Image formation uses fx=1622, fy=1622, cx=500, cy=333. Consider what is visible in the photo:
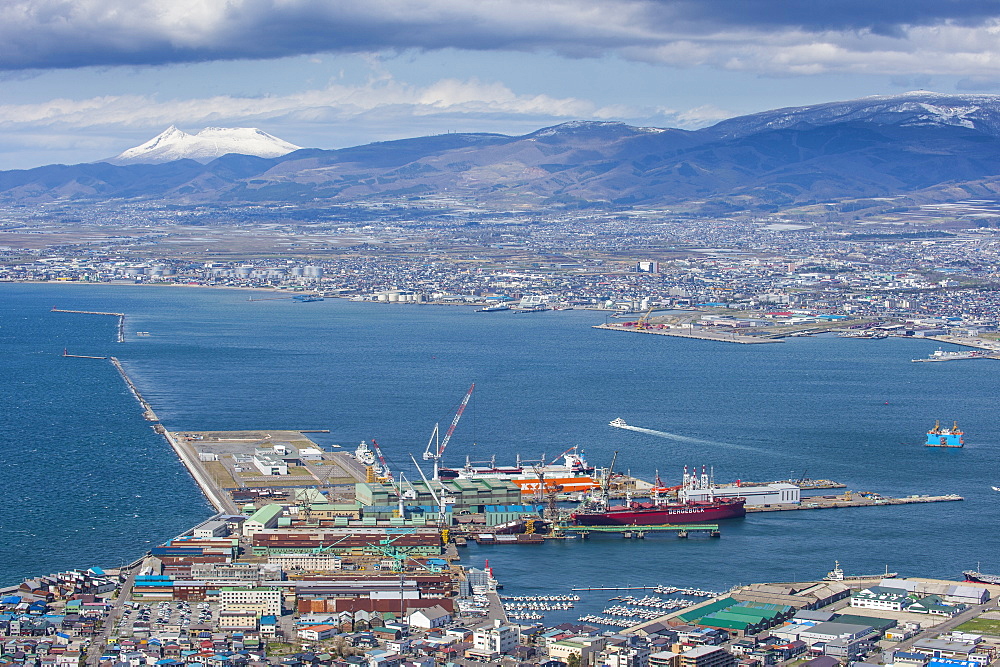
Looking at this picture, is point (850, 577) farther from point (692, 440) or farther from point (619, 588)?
point (692, 440)

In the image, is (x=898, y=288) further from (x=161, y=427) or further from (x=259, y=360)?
(x=161, y=427)

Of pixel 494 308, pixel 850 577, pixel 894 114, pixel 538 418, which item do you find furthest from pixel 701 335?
pixel 894 114

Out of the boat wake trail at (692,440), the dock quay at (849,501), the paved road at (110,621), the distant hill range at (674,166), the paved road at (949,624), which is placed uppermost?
the distant hill range at (674,166)

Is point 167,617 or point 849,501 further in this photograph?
point 849,501

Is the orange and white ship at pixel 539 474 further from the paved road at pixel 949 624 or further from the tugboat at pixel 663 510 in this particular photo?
the paved road at pixel 949 624

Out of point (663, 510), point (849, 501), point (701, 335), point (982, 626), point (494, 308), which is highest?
point (494, 308)

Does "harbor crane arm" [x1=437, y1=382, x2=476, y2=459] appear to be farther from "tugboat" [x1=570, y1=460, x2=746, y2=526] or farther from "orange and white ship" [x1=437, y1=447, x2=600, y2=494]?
"tugboat" [x1=570, y1=460, x2=746, y2=526]

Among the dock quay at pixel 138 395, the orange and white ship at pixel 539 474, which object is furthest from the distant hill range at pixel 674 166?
the orange and white ship at pixel 539 474
